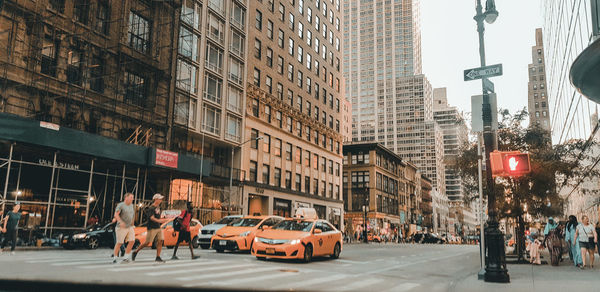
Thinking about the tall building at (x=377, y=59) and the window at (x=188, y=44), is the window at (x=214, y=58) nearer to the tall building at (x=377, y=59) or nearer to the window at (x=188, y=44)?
the window at (x=188, y=44)

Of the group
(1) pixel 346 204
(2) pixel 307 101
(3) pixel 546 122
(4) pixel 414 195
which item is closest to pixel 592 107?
(2) pixel 307 101

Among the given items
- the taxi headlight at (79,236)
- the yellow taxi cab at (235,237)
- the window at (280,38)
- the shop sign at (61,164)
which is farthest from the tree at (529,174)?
the window at (280,38)

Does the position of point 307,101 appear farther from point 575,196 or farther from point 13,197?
point 13,197

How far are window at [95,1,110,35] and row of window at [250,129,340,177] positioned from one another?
14.7 metres

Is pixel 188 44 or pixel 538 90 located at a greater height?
pixel 538 90

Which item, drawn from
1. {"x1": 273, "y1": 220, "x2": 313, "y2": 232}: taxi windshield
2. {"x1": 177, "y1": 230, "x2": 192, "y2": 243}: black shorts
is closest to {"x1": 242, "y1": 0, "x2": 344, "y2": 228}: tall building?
{"x1": 273, "y1": 220, "x2": 313, "y2": 232}: taxi windshield

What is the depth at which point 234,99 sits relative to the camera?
41250mm

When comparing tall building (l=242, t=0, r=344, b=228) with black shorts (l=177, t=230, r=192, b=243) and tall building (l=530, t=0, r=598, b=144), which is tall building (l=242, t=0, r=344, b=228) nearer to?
tall building (l=530, t=0, r=598, b=144)

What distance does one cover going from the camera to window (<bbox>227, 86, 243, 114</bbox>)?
1592 inches

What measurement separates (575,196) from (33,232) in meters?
36.1

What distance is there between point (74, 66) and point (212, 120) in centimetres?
1370

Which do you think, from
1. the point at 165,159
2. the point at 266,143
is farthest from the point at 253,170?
the point at 165,159

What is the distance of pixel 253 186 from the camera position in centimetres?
4156

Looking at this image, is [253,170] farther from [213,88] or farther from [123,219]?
[123,219]
